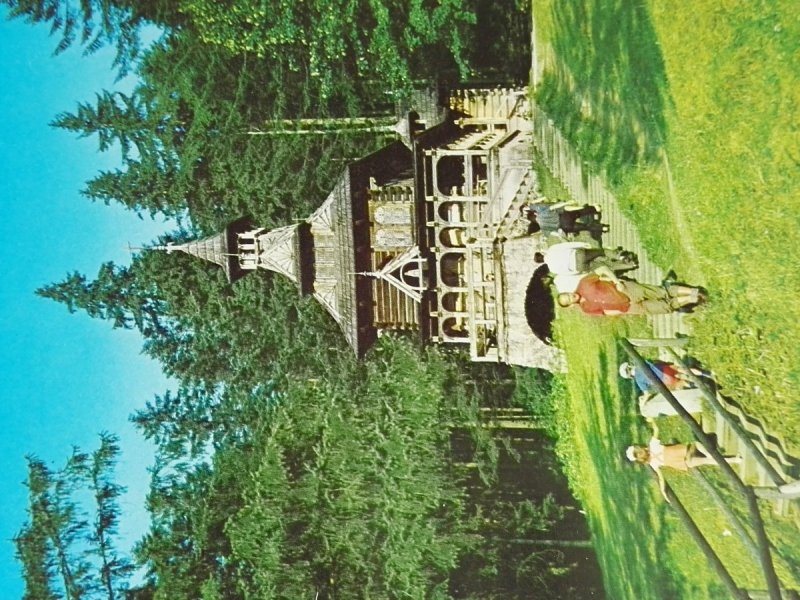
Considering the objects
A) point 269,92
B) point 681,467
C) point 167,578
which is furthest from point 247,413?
point 681,467

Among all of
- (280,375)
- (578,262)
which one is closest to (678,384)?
(578,262)

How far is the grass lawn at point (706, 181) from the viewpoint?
325 inches

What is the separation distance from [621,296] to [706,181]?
243 cm

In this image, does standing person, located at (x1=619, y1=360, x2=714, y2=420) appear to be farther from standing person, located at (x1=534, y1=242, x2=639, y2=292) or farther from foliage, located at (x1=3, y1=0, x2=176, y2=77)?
foliage, located at (x1=3, y1=0, x2=176, y2=77)

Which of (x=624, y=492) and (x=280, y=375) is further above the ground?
(x=280, y=375)

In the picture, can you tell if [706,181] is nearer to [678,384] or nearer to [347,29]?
[678,384]

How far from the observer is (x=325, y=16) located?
2233 cm

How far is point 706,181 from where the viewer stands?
387 inches

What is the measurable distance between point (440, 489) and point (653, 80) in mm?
15009

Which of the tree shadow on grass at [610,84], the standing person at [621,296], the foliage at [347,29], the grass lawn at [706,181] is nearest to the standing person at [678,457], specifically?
the grass lawn at [706,181]

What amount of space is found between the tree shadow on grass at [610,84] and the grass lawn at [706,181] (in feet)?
0.12

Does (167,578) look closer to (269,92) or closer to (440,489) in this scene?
(440,489)

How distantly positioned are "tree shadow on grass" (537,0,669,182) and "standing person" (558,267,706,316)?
1.90 metres

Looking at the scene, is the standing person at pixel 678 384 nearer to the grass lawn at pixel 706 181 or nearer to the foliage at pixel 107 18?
the grass lawn at pixel 706 181
